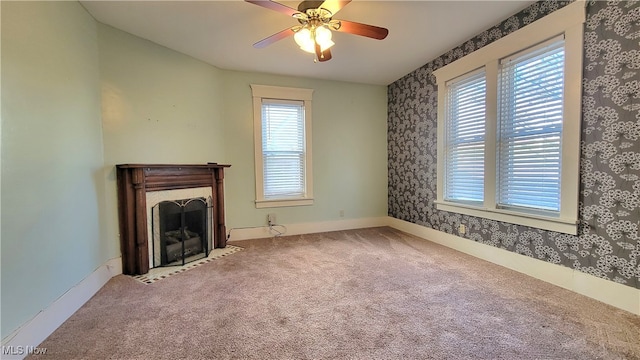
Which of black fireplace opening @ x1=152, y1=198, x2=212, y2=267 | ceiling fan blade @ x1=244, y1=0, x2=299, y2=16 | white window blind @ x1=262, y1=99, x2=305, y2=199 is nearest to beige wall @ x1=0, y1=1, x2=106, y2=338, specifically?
black fireplace opening @ x1=152, y1=198, x2=212, y2=267

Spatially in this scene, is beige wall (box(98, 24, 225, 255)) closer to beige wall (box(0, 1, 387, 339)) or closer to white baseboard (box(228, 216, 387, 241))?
beige wall (box(0, 1, 387, 339))

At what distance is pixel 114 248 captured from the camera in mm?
2689

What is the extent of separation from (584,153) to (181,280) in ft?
12.3

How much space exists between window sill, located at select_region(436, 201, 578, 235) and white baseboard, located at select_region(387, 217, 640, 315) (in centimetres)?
33

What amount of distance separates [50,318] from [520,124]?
417 cm

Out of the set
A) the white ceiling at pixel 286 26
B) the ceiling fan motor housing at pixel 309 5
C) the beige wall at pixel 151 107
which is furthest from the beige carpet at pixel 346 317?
the white ceiling at pixel 286 26

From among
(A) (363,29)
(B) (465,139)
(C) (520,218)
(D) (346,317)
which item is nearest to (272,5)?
(A) (363,29)

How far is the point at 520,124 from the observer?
262cm

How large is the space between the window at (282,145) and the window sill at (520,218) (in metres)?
2.23

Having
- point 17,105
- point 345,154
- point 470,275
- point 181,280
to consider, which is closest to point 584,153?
point 470,275

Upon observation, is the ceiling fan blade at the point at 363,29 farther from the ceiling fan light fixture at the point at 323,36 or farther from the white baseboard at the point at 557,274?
the white baseboard at the point at 557,274

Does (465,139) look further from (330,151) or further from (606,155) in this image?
(330,151)

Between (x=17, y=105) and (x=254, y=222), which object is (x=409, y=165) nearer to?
(x=254, y=222)

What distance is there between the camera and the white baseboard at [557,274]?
1939 millimetres
